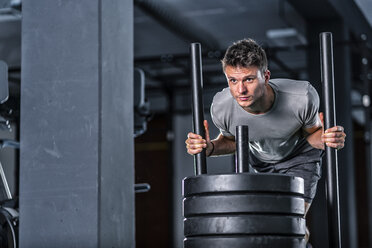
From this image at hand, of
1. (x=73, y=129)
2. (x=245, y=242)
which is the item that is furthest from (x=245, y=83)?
(x=73, y=129)

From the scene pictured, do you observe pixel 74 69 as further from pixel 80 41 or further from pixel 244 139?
pixel 244 139

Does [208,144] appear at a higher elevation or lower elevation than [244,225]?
higher

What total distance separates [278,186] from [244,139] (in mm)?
194

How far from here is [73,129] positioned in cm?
241

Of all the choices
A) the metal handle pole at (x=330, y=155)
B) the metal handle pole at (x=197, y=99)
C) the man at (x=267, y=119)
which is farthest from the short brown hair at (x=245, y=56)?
the metal handle pole at (x=330, y=155)

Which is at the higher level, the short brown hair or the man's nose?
the short brown hair

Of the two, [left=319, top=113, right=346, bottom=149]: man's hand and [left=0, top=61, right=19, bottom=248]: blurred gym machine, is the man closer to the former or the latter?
[left=319, top=113, right=346, bottom=149]: man's hand

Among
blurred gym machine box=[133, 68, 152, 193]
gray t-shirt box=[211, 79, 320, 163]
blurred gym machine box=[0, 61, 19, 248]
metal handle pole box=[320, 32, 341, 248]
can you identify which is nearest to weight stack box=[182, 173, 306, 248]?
metal handle pole box=[320, 32, 341, 248]

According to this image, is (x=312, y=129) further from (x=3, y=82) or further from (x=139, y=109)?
(x=139, y=109)

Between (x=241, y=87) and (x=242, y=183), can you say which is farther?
(x=241, y=87)

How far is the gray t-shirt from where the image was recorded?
7.85 ft

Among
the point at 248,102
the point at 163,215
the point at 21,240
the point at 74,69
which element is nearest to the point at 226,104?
the point at 248,102

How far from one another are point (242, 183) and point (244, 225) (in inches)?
4.8

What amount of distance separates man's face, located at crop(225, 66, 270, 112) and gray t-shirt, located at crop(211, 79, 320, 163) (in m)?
0.23
